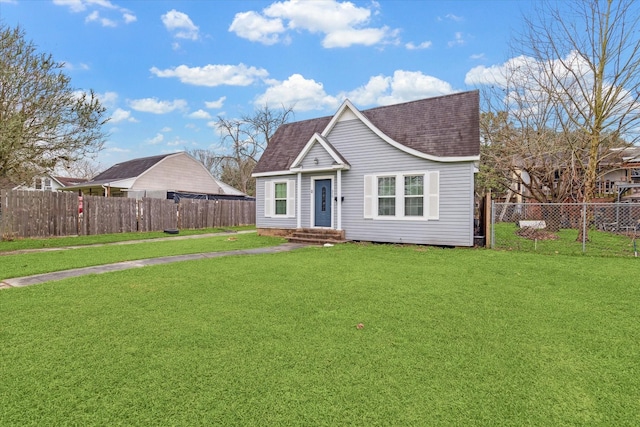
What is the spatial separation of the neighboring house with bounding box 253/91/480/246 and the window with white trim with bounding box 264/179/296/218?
0.04 meters

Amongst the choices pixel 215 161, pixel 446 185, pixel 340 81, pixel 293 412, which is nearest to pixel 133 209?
pixel 340 81

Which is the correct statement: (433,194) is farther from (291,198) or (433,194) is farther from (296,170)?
(291,198)

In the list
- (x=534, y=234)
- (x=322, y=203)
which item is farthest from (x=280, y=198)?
(x=534, y=234)

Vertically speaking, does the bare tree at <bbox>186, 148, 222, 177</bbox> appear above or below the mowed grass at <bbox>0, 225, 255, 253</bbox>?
above

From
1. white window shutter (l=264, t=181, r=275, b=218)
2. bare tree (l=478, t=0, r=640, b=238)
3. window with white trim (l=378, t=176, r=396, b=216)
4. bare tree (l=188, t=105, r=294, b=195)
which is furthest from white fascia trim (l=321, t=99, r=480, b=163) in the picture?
bare tree (l=188, t=105, r=294, b=195)

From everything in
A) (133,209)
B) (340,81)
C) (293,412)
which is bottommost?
(293,412)

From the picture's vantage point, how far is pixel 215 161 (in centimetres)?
4584

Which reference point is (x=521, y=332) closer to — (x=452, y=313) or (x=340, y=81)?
(x=452, y=313)

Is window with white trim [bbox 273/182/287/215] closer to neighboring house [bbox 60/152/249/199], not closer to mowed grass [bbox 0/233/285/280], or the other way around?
mowed grass [bbox 0/233/285/280]

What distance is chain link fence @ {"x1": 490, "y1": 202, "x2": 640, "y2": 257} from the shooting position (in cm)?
952

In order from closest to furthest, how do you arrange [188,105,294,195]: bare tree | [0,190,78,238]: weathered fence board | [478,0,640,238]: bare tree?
[478,0,640,238]: bare tree, [0,190,78,238]: weathered fence board, [188,105,294,195]: bare tree

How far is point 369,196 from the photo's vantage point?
1173cm

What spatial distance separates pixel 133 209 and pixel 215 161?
104 ft

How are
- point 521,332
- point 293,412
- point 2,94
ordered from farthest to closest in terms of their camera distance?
1. point 2,94
2. point 521,332
3. point 293,412
